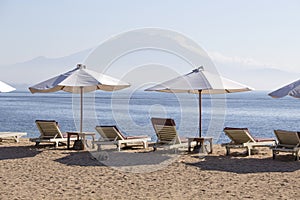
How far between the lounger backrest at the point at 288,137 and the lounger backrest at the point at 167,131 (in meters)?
1.93

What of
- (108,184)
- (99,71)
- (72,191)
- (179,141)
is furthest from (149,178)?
(99,71)

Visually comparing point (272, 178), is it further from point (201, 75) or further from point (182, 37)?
point (182, 37)

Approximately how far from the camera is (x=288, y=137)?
9.01 metres

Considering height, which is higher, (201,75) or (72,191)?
(201,75)

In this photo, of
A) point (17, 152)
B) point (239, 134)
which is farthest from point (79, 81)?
point (239, 134)

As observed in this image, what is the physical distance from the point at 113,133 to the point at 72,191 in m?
4.01

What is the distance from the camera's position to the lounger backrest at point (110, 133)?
10.2m

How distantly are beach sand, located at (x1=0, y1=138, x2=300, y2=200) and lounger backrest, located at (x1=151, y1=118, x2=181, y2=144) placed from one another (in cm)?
36

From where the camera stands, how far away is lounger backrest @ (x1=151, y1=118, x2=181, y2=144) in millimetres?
9773

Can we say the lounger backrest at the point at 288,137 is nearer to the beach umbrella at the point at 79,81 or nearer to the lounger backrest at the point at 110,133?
the lounger backrest at the point at 110,133

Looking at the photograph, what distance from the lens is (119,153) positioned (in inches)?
393

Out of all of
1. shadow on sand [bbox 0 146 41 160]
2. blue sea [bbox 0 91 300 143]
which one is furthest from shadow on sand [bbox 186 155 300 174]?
blue sea [bbox 0 91 300 143]

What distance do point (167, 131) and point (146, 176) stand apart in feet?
8.19

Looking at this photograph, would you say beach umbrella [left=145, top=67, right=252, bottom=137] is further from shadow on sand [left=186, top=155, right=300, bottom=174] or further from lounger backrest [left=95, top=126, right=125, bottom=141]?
shadow on sand [left=186, top=155, right=300, bottom=174]
